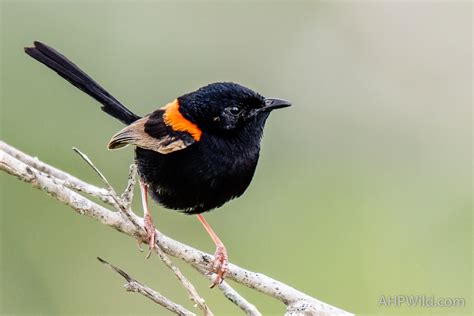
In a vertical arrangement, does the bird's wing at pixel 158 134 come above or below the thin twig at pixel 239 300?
above

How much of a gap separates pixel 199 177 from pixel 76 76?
4.36ft

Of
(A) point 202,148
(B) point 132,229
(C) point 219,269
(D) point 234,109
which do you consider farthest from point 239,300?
(D) point 234,109

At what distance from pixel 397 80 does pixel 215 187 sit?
12.5ft

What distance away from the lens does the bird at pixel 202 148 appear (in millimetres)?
3785

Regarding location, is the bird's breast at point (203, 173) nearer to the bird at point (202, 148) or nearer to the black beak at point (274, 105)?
A: the bird at point (202, 148)

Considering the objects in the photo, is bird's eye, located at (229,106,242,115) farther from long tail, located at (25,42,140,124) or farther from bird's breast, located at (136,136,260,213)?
long tail, located at (25,42,140,124)

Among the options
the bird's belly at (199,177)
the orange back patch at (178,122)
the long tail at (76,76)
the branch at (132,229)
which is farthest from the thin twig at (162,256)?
the long tail at (76,76)

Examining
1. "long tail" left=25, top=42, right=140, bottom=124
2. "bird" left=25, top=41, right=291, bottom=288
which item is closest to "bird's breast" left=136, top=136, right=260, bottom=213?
"bird" left=25, top=41, right=291, bottom=288

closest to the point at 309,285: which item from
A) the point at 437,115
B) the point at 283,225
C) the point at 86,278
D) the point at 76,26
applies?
the point at 283,225

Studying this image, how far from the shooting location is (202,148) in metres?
3.83

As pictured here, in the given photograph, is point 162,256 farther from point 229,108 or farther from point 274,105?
point 274,105

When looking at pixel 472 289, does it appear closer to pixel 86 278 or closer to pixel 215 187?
pixel 215 187

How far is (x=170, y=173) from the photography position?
12.6 feet

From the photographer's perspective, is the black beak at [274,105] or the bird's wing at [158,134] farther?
the black beak at [274,105]
